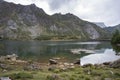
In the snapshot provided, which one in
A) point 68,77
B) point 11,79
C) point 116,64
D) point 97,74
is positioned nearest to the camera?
point 11,79

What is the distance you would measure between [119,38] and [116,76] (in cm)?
13710

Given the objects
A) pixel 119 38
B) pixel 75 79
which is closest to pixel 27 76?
pixel 75 79

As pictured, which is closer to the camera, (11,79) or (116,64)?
(11,79)

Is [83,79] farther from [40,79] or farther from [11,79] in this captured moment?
[11,79]

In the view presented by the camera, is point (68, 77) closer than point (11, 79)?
No

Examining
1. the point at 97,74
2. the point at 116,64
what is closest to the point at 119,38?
the point at 116,64

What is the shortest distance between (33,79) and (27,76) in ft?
4.42

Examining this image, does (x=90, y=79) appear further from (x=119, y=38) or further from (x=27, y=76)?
(x=119, y=38)

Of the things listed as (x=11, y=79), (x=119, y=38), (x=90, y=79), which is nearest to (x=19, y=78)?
(x=11, y=79)

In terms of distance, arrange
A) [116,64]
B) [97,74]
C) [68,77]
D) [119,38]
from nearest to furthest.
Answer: [68,77], [97,74], [116,64], [119,38]

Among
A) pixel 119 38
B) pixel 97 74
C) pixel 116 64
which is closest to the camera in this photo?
pixel 97 74

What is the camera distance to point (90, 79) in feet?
85.6

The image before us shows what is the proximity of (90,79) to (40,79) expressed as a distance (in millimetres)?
5893

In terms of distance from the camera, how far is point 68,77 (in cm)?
2739
